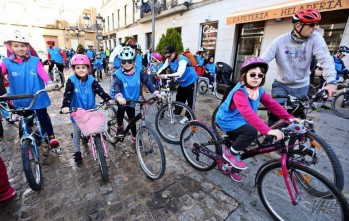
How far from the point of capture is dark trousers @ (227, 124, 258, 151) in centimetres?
219

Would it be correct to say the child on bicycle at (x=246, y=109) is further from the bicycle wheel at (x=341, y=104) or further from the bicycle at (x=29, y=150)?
the bicycle wheel at (x=341, y=104)

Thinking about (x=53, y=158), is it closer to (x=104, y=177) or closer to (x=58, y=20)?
(x=104, y=177)

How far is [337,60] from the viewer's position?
614 cm

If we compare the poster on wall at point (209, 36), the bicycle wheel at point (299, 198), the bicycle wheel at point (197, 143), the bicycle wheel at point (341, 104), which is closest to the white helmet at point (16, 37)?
the bicycle wheel at point (197, 143)

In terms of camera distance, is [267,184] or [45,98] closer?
[267,184]

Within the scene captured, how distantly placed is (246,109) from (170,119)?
2.04m

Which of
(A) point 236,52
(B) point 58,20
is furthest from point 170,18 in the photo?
(B) point 58,20

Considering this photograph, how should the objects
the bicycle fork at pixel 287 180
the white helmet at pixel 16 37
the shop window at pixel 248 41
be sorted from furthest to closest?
1. the shop window at pixel 248 41
2. the white helmet at pixel 16 37
3. the bicycle fork at pixel 287 180

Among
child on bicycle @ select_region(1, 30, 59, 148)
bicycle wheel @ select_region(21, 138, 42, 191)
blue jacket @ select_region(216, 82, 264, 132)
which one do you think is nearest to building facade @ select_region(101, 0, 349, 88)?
blue jacket @ select_region(216, 82, 264, 132)

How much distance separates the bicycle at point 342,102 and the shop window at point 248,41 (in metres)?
4.11

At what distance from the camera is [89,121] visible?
240 centimetres

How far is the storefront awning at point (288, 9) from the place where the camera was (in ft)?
19.1

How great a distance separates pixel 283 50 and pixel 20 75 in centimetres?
385

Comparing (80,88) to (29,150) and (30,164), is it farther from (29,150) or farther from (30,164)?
(30,164)
